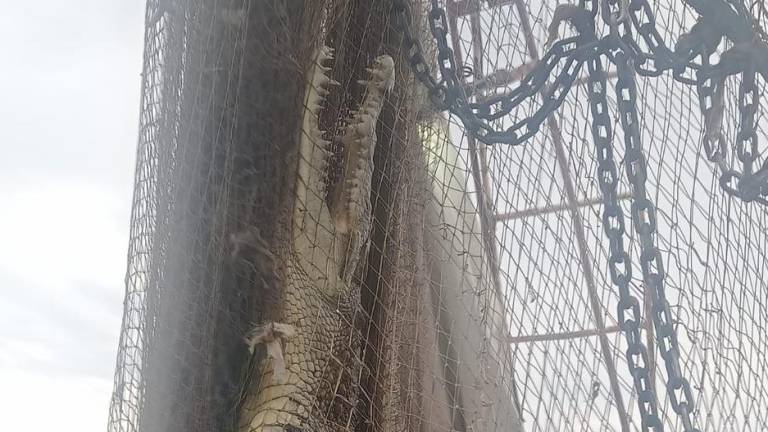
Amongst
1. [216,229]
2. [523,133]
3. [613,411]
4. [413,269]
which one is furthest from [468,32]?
[613,411]

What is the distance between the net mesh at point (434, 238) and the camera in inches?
34.5

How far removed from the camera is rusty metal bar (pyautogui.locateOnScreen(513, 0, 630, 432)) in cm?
99

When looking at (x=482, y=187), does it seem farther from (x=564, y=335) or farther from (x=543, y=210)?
(x=564, y=335)

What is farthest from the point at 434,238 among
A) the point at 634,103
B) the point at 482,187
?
the point at 634,103

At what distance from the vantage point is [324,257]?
2.98 feet

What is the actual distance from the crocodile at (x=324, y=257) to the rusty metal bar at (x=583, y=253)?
0.23 metres

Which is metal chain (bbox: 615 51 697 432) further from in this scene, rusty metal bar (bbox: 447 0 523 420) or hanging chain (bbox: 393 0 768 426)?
rusty metal bar (bbox: 447 0 523 420)

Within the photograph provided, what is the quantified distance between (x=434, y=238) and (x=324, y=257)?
0.20m

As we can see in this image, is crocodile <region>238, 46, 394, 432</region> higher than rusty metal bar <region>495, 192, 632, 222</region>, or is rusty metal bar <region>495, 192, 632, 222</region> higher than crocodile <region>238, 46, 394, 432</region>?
rusty metal bar <region>495, 192, 632, 222</region>

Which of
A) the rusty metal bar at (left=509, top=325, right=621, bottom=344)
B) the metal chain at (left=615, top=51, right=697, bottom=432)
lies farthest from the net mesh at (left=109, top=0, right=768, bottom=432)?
the metal chain at (left=615, top=51, right=697, bottom=432)

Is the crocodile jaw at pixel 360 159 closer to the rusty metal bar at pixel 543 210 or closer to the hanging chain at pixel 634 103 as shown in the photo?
the hanging chain at pixel 634 103

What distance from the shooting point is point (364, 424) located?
37.2 inches

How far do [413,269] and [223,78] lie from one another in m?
0.33

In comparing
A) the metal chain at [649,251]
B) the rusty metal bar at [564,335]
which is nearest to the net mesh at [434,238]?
the rusty metal bar at [564,335]
